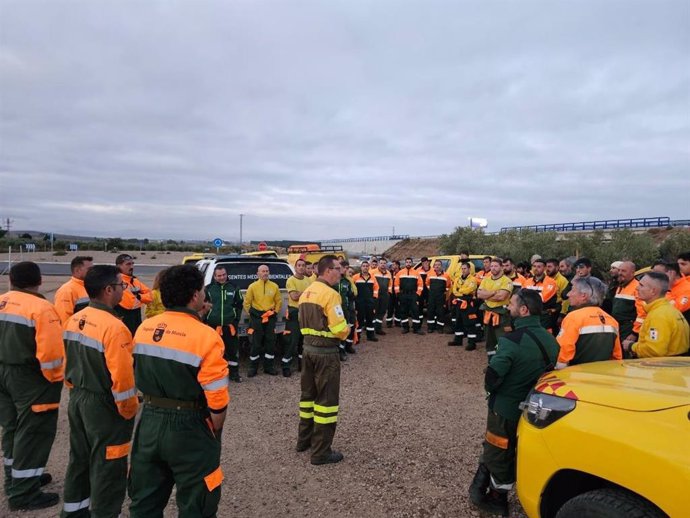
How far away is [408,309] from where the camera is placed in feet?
37.9

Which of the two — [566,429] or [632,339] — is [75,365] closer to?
[566,429]

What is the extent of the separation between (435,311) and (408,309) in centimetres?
70

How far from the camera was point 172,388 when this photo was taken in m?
2.50

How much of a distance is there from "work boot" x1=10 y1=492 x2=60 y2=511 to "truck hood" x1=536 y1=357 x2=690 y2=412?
3.95m

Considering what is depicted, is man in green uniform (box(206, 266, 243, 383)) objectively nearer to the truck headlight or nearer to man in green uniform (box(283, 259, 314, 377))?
man in green uniform (box(283, 259, 314, 377))

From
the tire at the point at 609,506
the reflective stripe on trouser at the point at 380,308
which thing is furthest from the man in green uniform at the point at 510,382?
the reflective stripe on trouser at the point at 380,308

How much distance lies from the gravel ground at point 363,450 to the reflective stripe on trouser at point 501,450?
399 mm

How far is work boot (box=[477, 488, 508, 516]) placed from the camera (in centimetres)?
355

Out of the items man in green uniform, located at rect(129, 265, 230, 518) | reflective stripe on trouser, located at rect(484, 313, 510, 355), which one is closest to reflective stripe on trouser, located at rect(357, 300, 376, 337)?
reflective stripe on trouser, located at rect(484, 313, 510, 355)

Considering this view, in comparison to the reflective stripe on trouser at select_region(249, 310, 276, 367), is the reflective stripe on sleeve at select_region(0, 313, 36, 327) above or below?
above

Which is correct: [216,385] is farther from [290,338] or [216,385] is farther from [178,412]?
[290,338]

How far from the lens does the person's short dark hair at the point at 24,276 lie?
3.74m

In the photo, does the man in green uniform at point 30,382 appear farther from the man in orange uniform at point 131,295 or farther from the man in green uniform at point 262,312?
the man in green uniform at point 262,312

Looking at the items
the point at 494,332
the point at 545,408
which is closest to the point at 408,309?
the point at 494,332
